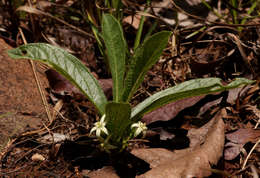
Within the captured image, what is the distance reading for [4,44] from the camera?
2439mm

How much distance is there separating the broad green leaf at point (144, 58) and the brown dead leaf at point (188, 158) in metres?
0.41

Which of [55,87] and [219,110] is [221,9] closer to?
[219,110]

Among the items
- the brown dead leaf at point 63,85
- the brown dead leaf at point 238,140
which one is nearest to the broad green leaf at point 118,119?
the brown dead leaf at point 63,85

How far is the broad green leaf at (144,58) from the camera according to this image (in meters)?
1.65

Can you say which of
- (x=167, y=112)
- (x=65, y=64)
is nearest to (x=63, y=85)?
(x=65, y=64)

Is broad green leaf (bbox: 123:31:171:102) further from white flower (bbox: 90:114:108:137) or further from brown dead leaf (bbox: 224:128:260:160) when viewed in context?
brown dead leaf (bbox: 224:128:260:160)

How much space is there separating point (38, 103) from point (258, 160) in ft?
4.96

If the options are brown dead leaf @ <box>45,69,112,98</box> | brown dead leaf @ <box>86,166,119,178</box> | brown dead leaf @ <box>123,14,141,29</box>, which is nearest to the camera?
brown dead leaf @ <box>86,166,119,178</box>

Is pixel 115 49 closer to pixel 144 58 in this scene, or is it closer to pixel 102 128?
pixel 144 58

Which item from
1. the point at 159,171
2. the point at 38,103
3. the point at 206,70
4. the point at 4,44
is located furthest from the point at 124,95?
the point at 4,44

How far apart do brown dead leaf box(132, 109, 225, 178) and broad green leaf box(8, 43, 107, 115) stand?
0.43m

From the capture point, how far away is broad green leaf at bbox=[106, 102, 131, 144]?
4.90ft

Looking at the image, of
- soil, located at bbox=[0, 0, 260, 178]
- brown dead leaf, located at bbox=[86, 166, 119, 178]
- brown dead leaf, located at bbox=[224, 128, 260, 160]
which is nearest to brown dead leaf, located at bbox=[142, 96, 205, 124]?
soil, located at bbox=[0, 0, 260, 178]

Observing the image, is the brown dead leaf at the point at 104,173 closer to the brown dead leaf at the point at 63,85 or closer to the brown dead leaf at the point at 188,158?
the brown dead leaf at the point at 188,158
